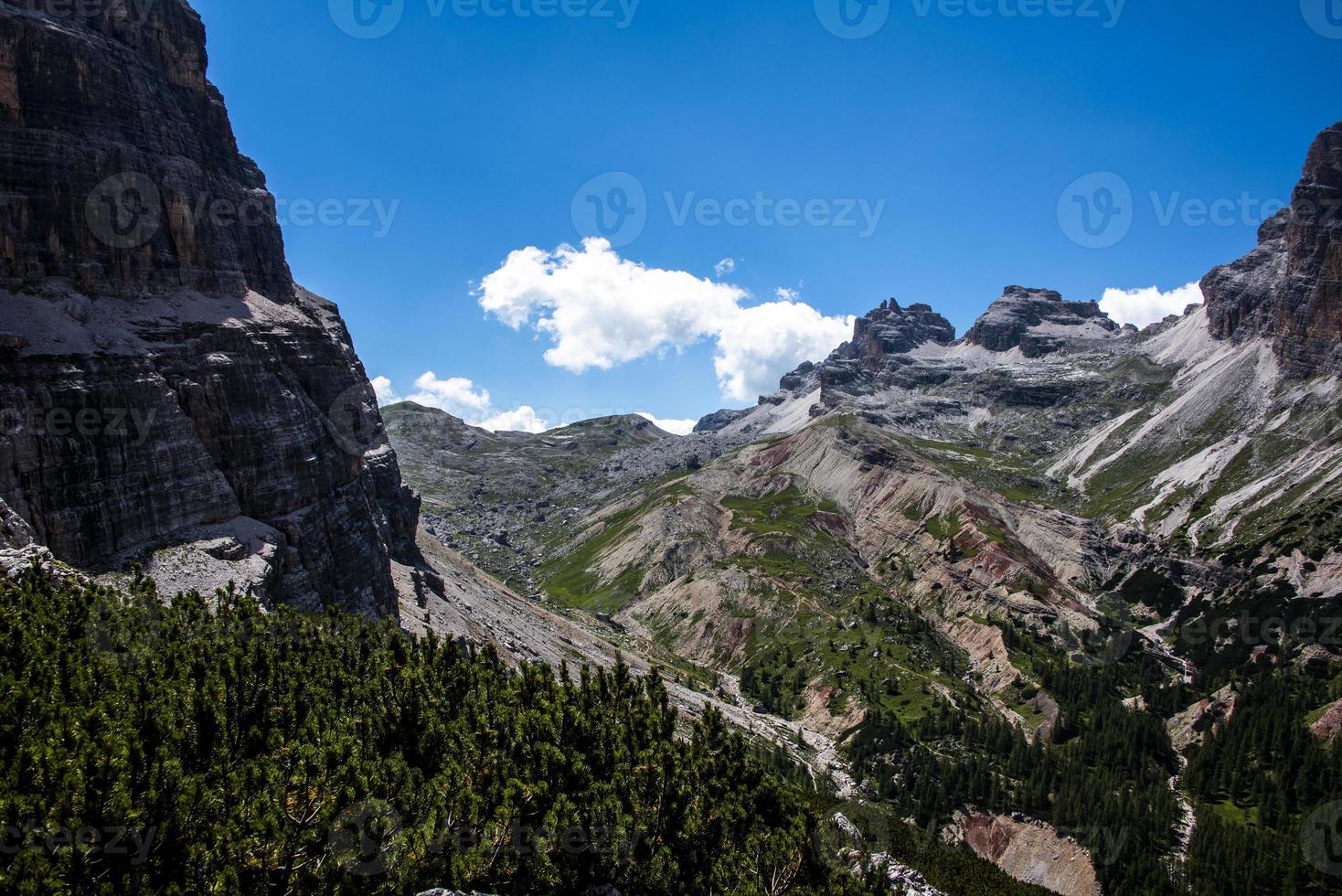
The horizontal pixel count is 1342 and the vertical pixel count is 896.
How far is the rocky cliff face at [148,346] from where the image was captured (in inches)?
2454

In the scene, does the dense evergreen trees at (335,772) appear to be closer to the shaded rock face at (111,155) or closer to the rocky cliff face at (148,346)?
the rocky cliff face at (148,346)

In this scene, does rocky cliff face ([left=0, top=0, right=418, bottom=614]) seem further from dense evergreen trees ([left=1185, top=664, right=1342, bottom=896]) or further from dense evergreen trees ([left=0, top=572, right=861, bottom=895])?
dense evergreen trees ([left=1185, top=664, right=1342, bottom=896])

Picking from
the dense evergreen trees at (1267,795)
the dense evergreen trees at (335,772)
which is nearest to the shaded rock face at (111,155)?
the dense evergreen trees at (335,772)

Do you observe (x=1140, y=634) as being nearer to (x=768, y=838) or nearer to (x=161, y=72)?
(x=768, y=838)

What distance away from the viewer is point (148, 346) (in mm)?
73250

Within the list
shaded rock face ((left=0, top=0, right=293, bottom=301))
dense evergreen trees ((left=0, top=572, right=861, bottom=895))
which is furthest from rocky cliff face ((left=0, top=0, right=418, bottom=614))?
dense evergreen trees ((left=0, top=572, right=861, bottom=895))

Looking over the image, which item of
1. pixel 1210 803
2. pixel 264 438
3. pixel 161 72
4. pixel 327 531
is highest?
pixel 161 72

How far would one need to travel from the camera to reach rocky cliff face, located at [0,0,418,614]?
62.3 meters

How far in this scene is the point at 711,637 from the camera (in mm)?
187625

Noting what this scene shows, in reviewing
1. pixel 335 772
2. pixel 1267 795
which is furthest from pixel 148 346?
pixel 1267 795

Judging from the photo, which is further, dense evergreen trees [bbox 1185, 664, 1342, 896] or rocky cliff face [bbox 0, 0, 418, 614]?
dense evergreen trees [bbox 1185, 664, 1342, 896]

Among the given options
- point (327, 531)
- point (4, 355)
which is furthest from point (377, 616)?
point (4, 355)

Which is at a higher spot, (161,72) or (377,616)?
(161,72)

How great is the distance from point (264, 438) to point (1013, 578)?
184305 millimetres
